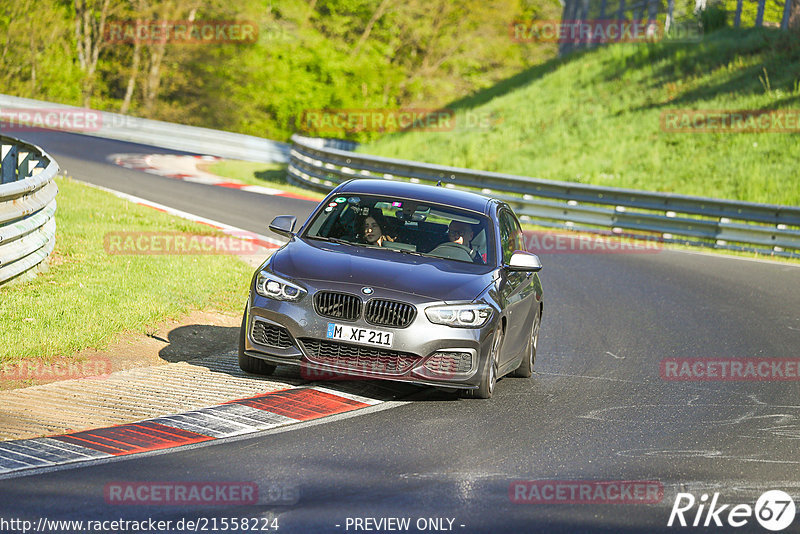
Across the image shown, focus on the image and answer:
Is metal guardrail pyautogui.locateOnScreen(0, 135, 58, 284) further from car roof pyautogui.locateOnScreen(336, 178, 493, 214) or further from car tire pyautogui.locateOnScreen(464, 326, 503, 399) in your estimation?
car tire pyautogui.locateOnScreen(464, 326, 503, 399)

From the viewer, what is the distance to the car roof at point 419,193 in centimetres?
983

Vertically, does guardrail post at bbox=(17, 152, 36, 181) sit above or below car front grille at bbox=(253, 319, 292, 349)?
above

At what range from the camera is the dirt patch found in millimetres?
8336

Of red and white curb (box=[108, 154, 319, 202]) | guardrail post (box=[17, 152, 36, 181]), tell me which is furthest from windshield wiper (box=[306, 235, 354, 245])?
red and white curb (box=[108, 154, 319, 202])

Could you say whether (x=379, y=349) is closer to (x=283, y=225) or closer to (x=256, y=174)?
(x=283, y=225)

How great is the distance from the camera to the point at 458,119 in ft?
139

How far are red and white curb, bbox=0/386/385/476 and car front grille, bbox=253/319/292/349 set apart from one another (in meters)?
0.36

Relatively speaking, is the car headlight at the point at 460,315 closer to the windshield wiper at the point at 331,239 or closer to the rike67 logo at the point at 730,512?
the windshield wiper at the point at 331,239

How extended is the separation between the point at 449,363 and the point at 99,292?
14.6 ft

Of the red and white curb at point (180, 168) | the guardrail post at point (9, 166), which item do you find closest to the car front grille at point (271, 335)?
the guardrail post at point (9, 166)

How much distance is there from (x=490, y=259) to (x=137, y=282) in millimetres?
4538

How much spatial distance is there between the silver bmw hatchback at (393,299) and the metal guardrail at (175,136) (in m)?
30.7

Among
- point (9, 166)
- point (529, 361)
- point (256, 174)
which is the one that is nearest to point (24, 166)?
point (9, 166)

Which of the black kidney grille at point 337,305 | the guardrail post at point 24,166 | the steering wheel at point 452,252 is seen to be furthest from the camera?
the guardrail post at point 24,166
